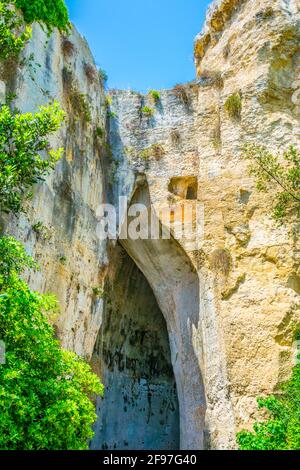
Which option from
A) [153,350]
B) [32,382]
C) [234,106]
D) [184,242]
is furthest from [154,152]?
[32,382]

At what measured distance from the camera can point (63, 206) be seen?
46.6ft

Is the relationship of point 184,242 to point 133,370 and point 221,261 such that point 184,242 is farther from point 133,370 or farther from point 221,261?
point 133,370

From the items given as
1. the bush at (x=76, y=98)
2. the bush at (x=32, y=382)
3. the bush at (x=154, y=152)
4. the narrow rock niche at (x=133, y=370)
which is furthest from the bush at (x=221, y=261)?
the bush at (x=32, y=382)

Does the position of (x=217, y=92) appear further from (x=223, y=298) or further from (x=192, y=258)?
(x=223, y=298)

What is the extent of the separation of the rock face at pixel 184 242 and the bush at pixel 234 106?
4.1 inches

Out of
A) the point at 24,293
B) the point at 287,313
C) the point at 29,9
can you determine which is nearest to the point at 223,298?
the point at 287,313

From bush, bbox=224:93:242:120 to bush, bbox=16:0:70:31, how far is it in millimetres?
5136

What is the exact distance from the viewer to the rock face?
42.8ft

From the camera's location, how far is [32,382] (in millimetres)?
7613

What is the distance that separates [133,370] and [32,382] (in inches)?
516

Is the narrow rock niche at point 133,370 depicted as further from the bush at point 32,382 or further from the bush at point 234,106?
the bush at point 32,382

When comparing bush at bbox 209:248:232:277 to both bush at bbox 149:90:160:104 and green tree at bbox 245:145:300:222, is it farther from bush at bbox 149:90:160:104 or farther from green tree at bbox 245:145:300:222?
bush at bbox 149:90:160:104

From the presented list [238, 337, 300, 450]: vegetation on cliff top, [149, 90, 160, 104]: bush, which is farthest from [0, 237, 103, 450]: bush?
[149, 90, 160, 104]: bush

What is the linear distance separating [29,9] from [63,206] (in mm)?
4857
